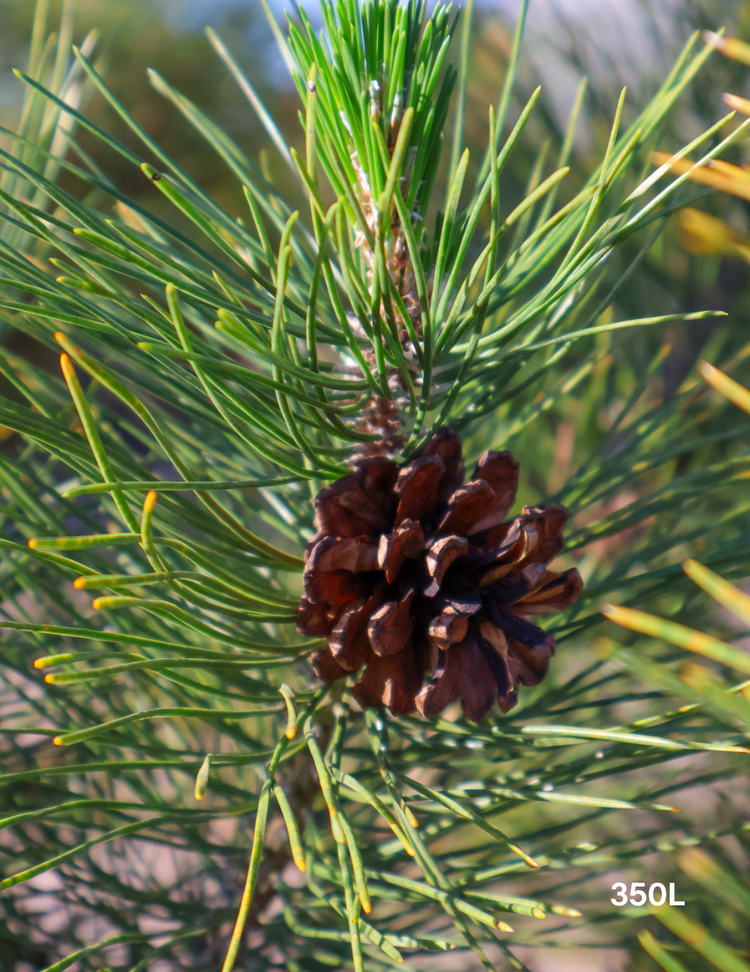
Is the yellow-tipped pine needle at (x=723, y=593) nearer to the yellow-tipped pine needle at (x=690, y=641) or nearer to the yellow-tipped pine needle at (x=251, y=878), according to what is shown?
the yellow-tipped pine needle at (x=690, y=641)

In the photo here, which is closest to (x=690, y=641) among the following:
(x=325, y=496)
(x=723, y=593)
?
(x=723, y=593)

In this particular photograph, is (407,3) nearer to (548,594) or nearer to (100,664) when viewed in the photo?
(548,594)

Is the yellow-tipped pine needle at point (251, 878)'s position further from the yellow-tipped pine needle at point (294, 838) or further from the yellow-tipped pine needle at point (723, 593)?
the yellow-tipped pine needle at point (723, 593)

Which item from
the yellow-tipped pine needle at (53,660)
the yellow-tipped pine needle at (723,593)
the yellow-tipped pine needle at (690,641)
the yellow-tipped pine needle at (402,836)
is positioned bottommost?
the yellow-tipped pine needle at (402,836)

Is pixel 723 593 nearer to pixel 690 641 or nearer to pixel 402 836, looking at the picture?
pixel 690 641

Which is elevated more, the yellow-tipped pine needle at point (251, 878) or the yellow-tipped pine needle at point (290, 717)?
the yellow-tipped pine needle at point (290, 717)

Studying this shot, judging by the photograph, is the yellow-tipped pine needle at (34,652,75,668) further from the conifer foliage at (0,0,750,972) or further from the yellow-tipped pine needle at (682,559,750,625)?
the yellow-tipped pine needle at (682,559,750,625)

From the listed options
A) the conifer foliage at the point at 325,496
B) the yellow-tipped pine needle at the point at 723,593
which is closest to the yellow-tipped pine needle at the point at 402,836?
the conifer foliage at the point at 325,496

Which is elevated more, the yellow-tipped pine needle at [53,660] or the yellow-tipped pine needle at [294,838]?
the yellow-tipped pine needle at [53,660]

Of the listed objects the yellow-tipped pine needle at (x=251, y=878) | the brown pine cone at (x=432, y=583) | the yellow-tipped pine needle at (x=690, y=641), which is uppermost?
the brown pine cone at (x=432, y=583)
